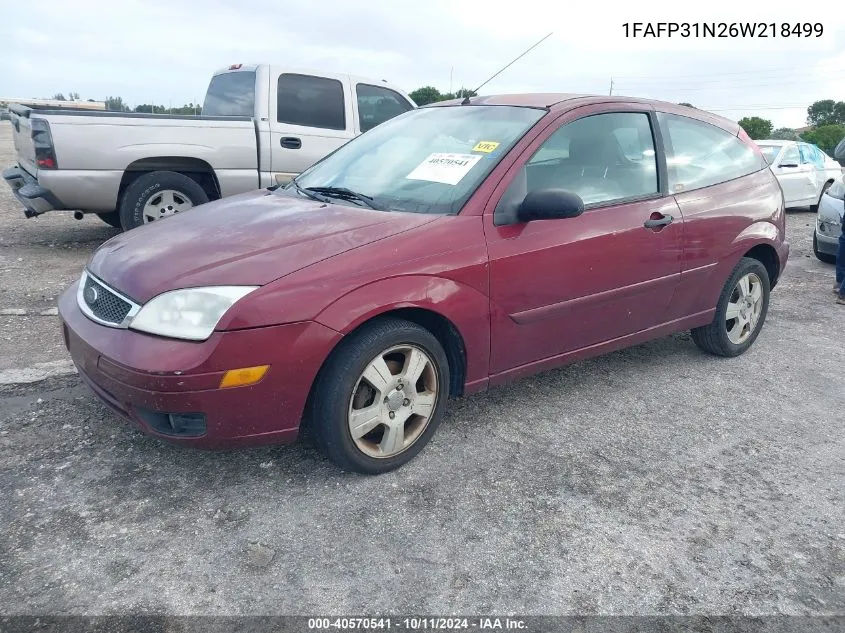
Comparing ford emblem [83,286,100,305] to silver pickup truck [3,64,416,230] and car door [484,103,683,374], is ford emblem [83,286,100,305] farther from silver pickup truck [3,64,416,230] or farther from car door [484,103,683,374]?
silver pickup truck [3,64,416,230]

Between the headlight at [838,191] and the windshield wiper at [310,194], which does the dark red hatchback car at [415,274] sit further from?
the headlight at [838,191]

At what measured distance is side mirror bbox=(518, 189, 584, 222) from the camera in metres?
3.14

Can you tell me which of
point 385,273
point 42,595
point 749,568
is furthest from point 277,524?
point 749,568

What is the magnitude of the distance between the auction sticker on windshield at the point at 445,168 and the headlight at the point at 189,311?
117 cm

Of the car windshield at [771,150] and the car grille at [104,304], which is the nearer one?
the car grille at [104,304]

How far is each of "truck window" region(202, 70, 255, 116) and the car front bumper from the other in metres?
5.33

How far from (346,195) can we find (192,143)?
3.95 m

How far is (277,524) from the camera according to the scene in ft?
8.74

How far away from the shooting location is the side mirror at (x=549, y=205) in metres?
3.14

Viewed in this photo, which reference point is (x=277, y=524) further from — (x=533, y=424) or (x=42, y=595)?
(x=533, y=424)

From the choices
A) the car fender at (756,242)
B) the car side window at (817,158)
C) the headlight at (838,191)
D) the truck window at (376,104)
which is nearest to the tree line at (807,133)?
the car side window at (817,158)

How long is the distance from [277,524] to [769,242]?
360cm

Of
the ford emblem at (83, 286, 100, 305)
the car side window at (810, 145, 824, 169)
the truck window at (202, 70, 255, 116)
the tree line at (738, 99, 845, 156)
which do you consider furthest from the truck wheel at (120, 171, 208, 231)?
the tree line at (738, 99, 845, 156)

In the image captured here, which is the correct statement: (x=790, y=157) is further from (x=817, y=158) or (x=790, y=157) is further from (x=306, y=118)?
(x=306, y=118)
